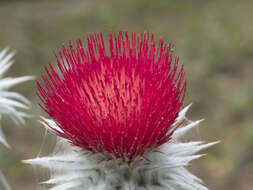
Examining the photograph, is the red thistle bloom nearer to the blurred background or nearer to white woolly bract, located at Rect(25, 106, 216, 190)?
white woolly bract, located at Rect(25, 106, 216, 190)

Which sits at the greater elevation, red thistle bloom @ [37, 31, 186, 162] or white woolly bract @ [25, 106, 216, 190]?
red thistle bloom @ [37, 31, 186, 162]

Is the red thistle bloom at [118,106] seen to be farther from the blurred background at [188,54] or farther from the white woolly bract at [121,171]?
the blurred background at [188,54]

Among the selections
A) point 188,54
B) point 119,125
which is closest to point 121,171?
point 119,125

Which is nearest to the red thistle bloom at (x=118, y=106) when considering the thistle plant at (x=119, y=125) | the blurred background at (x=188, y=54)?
the thistle plant at (x=119, y=125)

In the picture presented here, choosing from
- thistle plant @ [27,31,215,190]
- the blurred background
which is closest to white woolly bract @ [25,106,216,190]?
thistle plant @ [27,31,215,190]

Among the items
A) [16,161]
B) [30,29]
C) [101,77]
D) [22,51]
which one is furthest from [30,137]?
[101,77]

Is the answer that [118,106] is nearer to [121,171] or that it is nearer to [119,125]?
[119,125]
